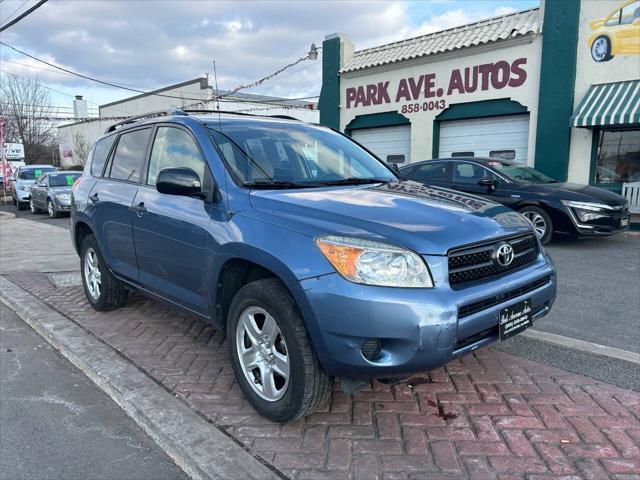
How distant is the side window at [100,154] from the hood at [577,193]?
22.2ft

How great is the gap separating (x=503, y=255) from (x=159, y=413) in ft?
7.26

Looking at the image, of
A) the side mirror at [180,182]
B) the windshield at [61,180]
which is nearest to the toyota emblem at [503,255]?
the side mirror at [180,182]

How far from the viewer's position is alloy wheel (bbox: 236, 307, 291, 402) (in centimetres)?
284

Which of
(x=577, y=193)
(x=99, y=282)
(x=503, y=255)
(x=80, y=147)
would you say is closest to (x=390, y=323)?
(x=503, y=255)

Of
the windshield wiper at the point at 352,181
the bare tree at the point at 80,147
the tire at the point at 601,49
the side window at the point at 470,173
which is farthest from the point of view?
the bare tree at the point at 80,147

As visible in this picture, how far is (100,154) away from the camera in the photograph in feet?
16.9

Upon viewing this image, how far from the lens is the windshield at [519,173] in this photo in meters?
9.09

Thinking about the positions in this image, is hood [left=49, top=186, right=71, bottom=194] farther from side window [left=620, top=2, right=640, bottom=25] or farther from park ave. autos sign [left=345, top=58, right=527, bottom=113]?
side window [left=620, top=2, right=640, bottom=25]

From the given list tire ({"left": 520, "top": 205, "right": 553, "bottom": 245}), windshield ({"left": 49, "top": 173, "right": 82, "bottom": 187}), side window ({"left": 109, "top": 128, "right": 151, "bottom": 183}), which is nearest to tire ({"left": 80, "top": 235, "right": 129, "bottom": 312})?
side window ({"left": 109, "top": 128, "right": 151, "bottom": 183})

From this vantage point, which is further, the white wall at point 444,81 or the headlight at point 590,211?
the white wall at point 444,81

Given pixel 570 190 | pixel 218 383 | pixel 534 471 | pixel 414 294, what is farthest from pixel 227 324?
pixel 570 190

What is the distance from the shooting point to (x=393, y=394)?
10.7ft

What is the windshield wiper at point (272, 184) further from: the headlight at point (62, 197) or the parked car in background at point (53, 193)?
the headlight at point (62, 197)

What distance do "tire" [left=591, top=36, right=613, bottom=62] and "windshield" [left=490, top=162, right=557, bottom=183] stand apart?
384 centimetres
